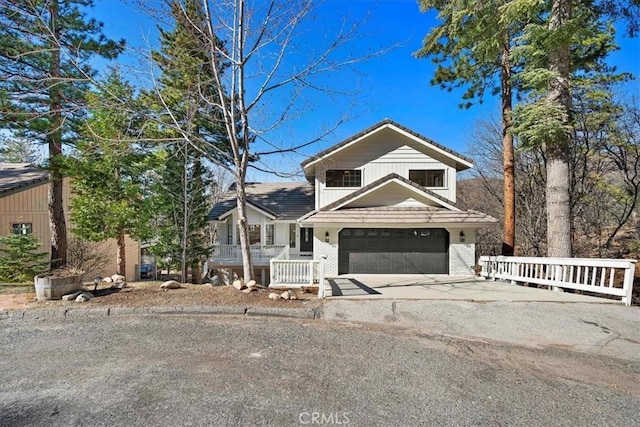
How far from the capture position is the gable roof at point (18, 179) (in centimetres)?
1336

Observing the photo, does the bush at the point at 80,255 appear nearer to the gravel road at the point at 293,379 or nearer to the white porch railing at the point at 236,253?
the white porch railing at the point at 236,253

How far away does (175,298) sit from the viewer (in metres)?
6.39

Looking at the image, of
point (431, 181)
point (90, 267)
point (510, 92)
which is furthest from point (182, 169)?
point (510, 92)

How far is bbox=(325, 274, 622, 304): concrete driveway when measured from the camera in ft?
23.8

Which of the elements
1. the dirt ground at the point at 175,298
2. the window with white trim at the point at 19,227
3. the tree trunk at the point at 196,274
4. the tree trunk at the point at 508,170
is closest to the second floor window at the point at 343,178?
the tree trunk at the point at 508,170

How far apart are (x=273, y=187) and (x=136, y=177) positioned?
8224 millimetres

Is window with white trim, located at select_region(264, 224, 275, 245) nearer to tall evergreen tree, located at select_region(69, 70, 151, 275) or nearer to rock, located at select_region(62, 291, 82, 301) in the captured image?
tall evergreen tree, located at select_region(69, 70, 151, 275)

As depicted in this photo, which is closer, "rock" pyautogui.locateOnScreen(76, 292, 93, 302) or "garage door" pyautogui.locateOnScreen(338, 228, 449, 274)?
"rock" pyautogui.locateOnScreen(76, 292, 93, 302)

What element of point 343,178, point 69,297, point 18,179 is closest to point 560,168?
point 343,178

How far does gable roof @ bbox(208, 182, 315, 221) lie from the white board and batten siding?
2.90 m

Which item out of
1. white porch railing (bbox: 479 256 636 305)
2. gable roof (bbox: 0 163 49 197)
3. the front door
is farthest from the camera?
the front door

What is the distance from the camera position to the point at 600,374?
3.64 meters

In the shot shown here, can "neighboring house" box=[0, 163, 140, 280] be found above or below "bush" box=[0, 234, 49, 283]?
above

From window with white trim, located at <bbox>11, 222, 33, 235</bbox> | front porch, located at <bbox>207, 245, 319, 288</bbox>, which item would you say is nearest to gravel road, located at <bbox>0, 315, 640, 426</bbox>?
front porch, located at <bbox>207, 245, 319, 288</bbox>
